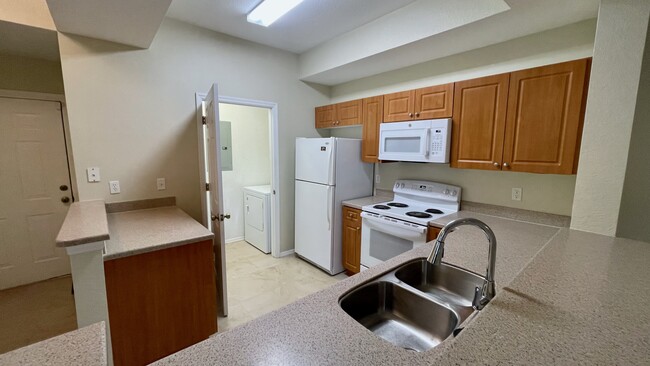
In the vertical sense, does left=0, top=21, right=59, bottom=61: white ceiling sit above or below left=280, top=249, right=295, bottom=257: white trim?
above

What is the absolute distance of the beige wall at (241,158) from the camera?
13.3 feet

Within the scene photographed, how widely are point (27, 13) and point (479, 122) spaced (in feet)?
11.4

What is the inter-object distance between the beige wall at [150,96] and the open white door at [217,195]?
0.42 meters

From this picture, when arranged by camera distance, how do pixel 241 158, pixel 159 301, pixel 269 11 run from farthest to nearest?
pixel 241 158, pixel 269 11, pixel 159 301

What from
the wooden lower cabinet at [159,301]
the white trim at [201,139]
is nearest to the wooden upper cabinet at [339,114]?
the white trim at [201,139]

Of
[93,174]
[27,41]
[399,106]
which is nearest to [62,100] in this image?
[27,41]

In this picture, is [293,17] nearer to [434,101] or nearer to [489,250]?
[434,101]

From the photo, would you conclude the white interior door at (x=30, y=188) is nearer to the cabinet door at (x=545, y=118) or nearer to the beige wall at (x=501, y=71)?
the beige wall at (x=501, y=71)

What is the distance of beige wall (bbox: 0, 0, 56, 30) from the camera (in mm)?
1830

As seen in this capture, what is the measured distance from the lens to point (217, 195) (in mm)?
2154

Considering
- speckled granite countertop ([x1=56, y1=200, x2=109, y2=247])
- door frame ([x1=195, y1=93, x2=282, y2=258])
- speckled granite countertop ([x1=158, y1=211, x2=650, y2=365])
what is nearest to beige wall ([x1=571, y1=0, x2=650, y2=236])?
speckled granite countertop ([x1=158, y1=211, x2=650, y2=365])

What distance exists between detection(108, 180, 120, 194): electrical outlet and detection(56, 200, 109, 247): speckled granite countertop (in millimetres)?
331

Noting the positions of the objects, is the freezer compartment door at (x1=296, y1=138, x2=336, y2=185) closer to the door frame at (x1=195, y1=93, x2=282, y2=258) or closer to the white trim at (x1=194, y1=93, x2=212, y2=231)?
the door frame at (x1=195, y1=93, x2=282, y2=258)

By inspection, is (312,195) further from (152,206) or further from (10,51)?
(10,51)
